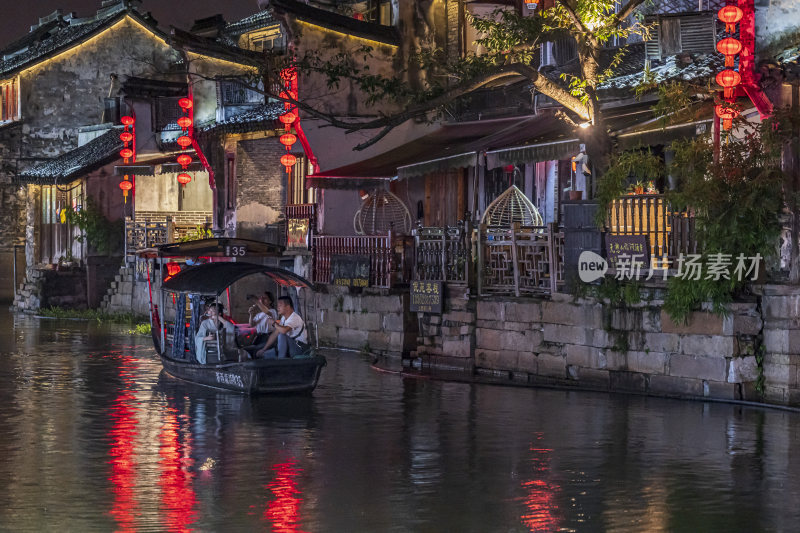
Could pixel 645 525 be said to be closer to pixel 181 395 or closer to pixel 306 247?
A: pixel 181 395

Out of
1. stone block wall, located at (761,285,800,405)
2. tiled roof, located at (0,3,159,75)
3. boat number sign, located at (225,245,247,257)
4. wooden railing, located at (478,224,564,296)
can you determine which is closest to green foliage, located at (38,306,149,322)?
boat number sign, located at (225,245,247,257)

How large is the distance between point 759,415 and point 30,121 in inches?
1469

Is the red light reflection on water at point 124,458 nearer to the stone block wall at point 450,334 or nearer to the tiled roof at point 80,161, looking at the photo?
the stone block wall at point 450,334

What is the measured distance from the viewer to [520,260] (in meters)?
20.6

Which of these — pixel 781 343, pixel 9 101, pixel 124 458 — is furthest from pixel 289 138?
pixel 9 101

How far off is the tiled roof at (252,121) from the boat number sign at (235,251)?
3994 mm

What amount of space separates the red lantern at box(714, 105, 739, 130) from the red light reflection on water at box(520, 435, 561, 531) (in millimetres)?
6708

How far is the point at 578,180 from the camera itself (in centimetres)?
2428

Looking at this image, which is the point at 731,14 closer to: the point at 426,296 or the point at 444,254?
the point at 444,254

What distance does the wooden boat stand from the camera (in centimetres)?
1769

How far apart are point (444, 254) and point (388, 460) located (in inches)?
394

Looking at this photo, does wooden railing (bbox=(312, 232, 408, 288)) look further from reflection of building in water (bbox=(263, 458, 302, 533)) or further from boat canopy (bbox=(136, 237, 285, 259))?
reflection of building in water (bbox=(263, 458, 302, 533))

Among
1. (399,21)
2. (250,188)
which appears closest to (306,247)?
(250,188)

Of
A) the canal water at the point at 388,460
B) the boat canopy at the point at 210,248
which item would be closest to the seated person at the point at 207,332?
the canal water at the point at 388,460
